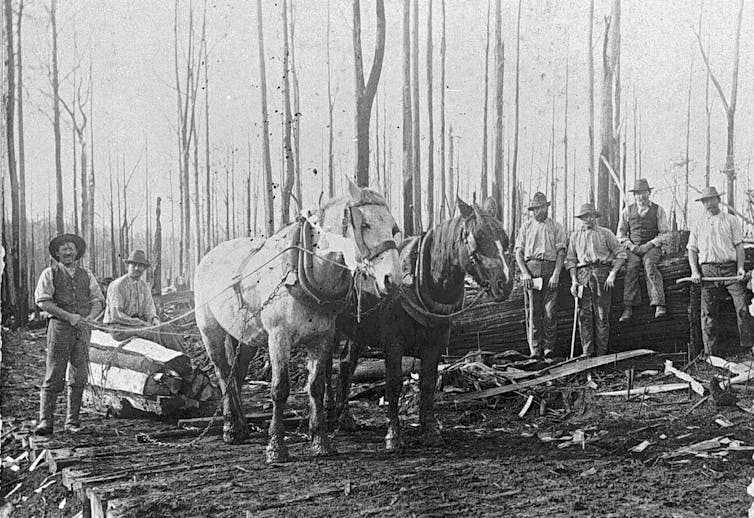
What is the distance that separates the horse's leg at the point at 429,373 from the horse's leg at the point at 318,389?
2.85ft

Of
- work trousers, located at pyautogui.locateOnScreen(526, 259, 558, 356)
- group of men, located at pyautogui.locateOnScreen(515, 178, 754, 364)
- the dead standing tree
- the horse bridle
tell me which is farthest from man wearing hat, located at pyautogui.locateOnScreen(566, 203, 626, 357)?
the horse bridle

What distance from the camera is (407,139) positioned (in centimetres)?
615

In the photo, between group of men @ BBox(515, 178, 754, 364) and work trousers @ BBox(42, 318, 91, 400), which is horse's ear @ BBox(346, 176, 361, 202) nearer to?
work trousers @ BBox(42, 318, 91, 400)

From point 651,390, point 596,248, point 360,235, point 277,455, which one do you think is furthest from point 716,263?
point 277,455

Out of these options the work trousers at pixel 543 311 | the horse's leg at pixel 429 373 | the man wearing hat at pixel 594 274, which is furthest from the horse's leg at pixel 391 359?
the man wearing hat at pixel 594 274

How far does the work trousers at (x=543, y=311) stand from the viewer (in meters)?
7.47

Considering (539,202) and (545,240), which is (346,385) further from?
(539,202)

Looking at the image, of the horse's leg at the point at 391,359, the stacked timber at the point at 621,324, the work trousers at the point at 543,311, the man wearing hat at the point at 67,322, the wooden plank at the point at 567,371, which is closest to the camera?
the horse's leg at the point at 391,359

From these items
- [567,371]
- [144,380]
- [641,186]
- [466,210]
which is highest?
[641,186]

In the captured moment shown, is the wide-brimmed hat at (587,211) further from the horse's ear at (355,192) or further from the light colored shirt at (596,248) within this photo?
the horse's ear at (355,192)

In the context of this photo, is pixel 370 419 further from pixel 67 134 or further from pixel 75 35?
pixel 75 35

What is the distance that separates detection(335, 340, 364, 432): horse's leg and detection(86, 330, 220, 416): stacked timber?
1.38 m

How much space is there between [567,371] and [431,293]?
2437 millimetres

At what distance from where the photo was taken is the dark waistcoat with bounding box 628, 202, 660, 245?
728 centimetres
